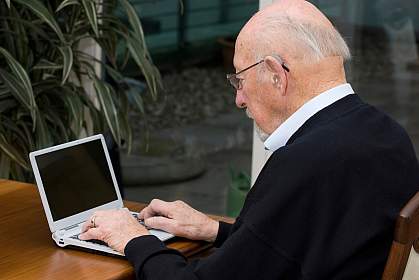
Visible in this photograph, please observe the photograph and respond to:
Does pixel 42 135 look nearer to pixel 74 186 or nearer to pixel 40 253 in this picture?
pixel 74 186

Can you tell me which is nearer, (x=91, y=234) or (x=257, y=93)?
(x=257, y=93)

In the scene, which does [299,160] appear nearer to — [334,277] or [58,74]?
[334,277]

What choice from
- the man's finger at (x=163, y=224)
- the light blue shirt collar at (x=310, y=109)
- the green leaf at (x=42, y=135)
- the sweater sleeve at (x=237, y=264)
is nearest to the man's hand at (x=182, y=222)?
the man's finger at (x=163, y=224)

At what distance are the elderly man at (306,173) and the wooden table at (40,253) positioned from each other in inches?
2.9

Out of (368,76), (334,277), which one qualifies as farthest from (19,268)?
(368,76)

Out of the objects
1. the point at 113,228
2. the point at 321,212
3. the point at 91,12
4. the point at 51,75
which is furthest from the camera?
the point at 51,75

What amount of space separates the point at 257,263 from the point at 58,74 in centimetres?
210

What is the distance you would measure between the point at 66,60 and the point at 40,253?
4.37 ft

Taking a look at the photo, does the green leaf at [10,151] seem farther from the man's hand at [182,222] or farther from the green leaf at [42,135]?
the man's hand at [182,222]

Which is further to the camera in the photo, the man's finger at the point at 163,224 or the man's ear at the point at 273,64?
the man's finger at the point at 163,224

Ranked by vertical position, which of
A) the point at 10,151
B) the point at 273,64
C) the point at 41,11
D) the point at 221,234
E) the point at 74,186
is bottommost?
the point at 10,151

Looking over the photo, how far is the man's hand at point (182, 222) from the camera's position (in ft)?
7.91

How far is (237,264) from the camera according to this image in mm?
1994

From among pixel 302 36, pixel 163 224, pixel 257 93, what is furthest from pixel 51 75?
pixel 302 36
